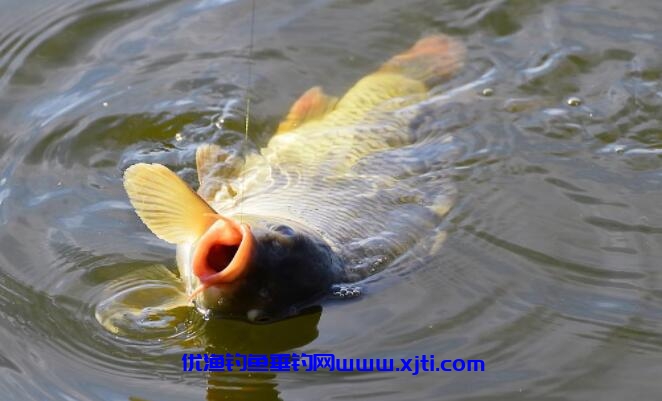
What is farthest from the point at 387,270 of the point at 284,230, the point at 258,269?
the point at 258,269

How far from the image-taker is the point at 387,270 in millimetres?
4430

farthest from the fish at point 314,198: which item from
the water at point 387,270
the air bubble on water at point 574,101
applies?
the air bubble on water at point 574,101

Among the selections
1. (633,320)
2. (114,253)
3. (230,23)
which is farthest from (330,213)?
(230,23)

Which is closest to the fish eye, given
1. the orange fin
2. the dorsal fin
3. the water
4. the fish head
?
the fish head

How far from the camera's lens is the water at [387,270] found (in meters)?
3.94

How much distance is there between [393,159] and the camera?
498 cm

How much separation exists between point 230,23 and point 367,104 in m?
1.41

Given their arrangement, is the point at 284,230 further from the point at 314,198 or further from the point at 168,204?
the point at 314,198

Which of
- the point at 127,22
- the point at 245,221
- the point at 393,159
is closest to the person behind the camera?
the point at 245,221

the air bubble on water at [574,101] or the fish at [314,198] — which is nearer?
the fish at [314,198]

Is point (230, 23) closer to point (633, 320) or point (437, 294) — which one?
point (437, 294)

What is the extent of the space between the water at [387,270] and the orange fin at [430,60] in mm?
103

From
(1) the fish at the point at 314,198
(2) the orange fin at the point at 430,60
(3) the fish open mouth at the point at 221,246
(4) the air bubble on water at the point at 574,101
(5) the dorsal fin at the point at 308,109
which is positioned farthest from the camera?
(2) the orange fin at the point at 430,60

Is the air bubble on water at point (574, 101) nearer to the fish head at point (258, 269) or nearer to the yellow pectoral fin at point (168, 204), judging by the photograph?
the fish head at point (258, 269)
